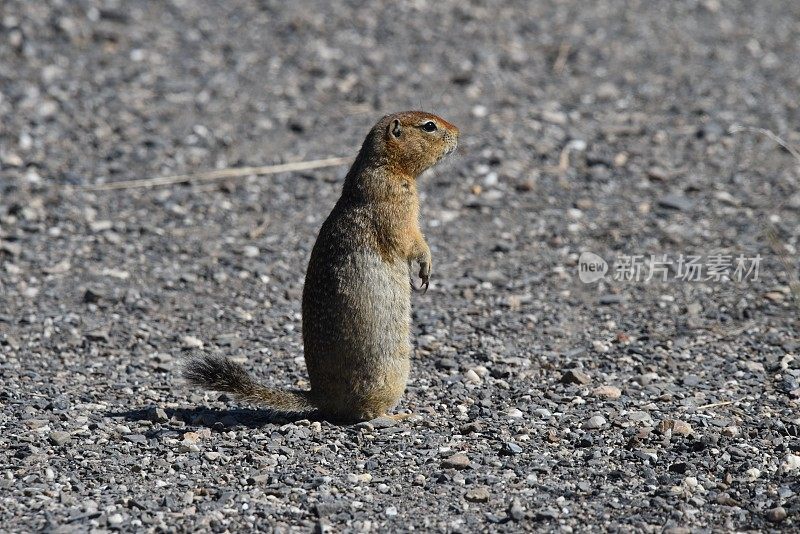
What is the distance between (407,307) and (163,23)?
6.64m

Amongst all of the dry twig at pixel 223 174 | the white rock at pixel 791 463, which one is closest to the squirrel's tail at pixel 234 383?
the white rock at pixel 791 463

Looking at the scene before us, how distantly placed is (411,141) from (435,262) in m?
2.17

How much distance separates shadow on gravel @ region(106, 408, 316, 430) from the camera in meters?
5.24

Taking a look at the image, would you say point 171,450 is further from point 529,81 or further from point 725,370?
point 529,81

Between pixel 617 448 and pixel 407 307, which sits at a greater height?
pixel 407 307

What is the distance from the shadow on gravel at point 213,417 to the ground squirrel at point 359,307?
206mm

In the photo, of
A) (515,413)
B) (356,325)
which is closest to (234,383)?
(356,325)

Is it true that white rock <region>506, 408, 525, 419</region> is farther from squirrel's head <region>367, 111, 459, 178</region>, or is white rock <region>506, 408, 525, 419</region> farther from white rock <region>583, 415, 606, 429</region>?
squirrel's head <region>367, 111, 459, 178</region>

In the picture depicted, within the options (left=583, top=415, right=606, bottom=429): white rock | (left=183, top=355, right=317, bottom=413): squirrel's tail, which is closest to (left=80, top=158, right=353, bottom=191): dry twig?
(left=183, top=355, right=317, bottom=413): squirrel's tail

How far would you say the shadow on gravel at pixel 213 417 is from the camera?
5.24 meters

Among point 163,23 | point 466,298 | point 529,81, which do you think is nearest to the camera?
point 466,298

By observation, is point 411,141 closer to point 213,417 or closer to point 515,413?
point 515,413

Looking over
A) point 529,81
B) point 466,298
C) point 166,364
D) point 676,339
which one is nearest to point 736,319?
point 676,339

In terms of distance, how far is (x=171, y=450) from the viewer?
4918 millimetres
